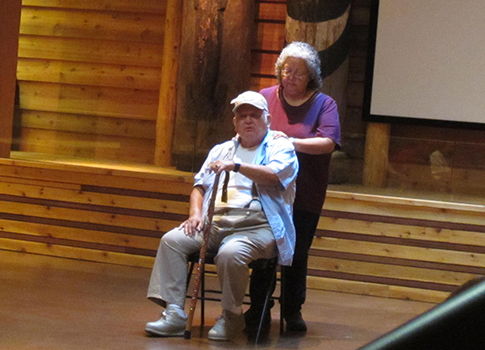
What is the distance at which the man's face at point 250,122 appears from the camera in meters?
3.01

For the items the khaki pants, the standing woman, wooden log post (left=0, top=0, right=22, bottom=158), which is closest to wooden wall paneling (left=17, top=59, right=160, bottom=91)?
wooden log post (left=0, top=0, right=22, bottom=158)

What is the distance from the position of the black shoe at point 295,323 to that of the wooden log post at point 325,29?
2330mm

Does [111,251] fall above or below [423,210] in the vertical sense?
below

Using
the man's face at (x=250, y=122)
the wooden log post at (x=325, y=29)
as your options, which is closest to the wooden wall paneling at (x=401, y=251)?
the wooden log post at (x=325, y=29)

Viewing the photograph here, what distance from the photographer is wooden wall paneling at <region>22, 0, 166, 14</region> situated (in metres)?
6.28

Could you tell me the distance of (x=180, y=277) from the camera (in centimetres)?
294

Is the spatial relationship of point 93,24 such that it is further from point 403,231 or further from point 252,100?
point 252,100

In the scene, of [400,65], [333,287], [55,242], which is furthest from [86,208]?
[400,65]

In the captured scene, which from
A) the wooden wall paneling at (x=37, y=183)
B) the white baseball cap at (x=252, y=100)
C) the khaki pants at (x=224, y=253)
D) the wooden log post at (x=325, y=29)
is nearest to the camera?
the khaki pants at (x=224, y=253)

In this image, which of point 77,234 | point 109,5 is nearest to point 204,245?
point 77,234

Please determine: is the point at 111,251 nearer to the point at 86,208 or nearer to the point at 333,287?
the point at 86,208

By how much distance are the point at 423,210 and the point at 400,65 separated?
1.64 m

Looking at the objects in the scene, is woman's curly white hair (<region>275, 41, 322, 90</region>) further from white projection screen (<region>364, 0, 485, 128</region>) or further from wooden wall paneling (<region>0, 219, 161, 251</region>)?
white projection screen (<region>364, 0, 485, 128</region>)

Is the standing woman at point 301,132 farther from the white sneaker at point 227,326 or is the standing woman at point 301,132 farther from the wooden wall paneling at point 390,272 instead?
the wooden wall paneling at point 390,272
